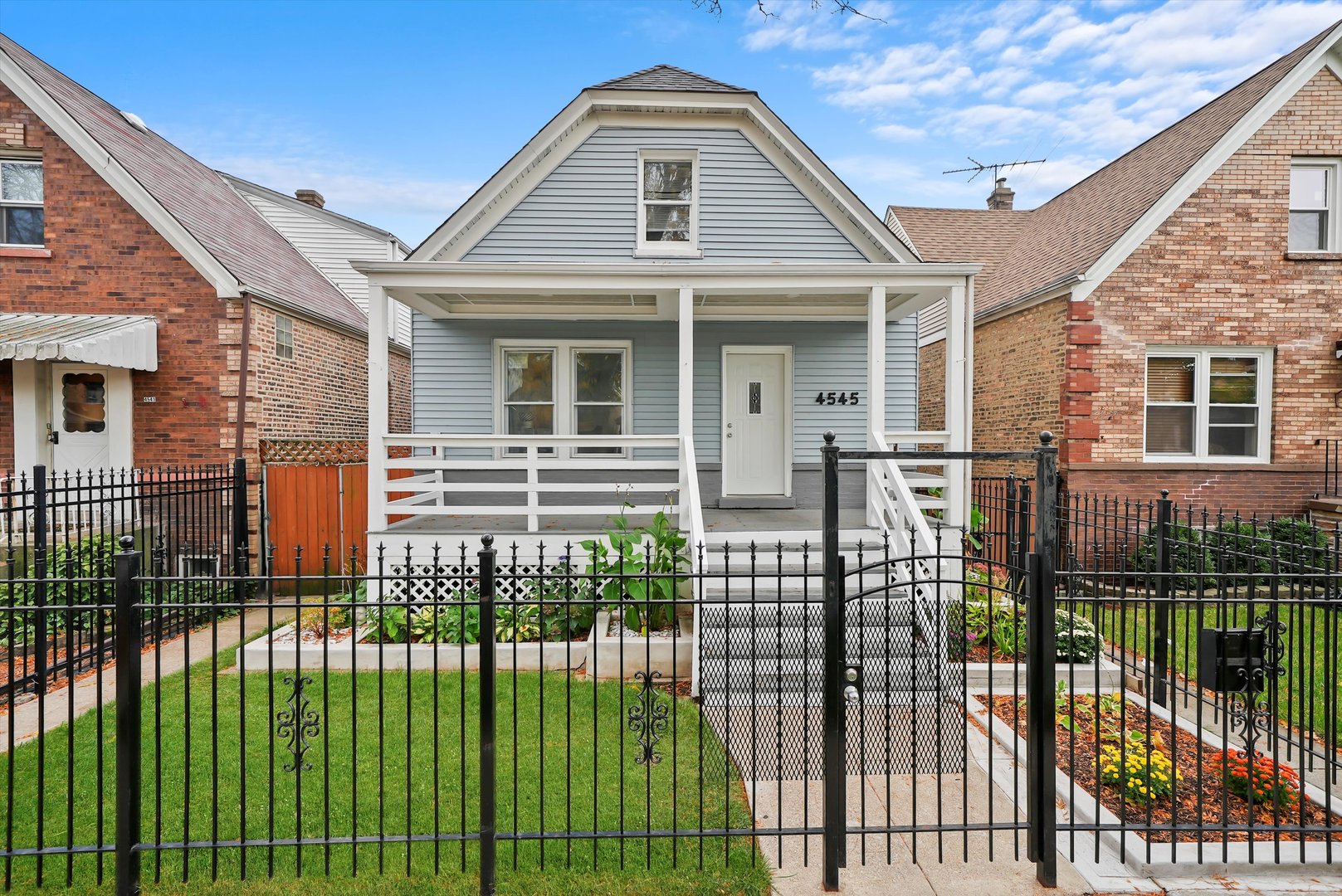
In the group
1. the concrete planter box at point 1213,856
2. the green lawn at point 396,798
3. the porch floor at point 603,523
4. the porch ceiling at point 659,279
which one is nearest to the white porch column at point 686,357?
the porch ceiling at point 659,279

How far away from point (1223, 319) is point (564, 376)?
420 inches

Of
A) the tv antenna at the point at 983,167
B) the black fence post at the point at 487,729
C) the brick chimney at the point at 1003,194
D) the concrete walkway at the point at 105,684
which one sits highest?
the tv antenna at the point at 983,167

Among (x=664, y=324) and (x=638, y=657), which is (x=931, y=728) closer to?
(x=638, y=657)

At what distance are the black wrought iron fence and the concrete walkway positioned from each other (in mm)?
195

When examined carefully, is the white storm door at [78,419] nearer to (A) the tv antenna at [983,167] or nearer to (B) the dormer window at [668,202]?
(B) the dormer window at [668,202]

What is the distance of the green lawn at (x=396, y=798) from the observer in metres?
3.43

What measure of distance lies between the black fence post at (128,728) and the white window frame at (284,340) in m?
8.83

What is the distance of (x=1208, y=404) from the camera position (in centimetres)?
1097

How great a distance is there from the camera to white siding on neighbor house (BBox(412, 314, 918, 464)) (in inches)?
424

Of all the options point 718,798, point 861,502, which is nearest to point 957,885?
point 718,798

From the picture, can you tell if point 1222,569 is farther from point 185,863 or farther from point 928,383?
point 928,383

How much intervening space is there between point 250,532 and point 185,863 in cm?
754

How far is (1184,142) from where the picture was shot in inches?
448

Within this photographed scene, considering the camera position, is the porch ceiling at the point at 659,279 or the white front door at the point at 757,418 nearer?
the porch ceiling at the point at 659,279
